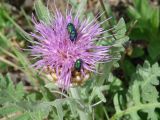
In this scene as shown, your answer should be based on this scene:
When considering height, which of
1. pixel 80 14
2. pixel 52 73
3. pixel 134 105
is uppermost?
pixel 80 14

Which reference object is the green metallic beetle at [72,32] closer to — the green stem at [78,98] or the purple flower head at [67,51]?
the purple flower head at [67,51]

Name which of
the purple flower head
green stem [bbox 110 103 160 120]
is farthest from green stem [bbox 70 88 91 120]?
green stem [bbox 110 103 160 120]

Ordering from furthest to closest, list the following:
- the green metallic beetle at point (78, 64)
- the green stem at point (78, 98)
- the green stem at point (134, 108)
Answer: the green stem at point (134, 108) → the green stem at point (78, 98) → the green metallic beetle at point (78, 64)

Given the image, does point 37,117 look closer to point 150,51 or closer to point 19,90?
point 19,90

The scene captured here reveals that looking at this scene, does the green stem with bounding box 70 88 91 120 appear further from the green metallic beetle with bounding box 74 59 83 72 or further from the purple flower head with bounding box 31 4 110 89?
the green metallic beetle with bounding box 74 59 83 72

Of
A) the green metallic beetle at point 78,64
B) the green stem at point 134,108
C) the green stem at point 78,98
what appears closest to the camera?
the green metallic beetle at point 78,64

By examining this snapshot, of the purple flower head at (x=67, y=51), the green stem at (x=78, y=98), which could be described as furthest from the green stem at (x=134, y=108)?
the purple flower head at (x=67, y=51)

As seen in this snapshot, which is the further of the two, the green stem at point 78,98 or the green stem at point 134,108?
the green stem at point 134,108

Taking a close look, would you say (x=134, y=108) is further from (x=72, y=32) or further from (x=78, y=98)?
(x=72, y=32)

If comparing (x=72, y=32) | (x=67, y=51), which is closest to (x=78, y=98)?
(x=67, y=51)

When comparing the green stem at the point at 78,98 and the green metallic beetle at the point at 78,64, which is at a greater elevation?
the green metallic beetle at the point at 78,64

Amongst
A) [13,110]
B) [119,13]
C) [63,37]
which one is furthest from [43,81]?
[119,13]
